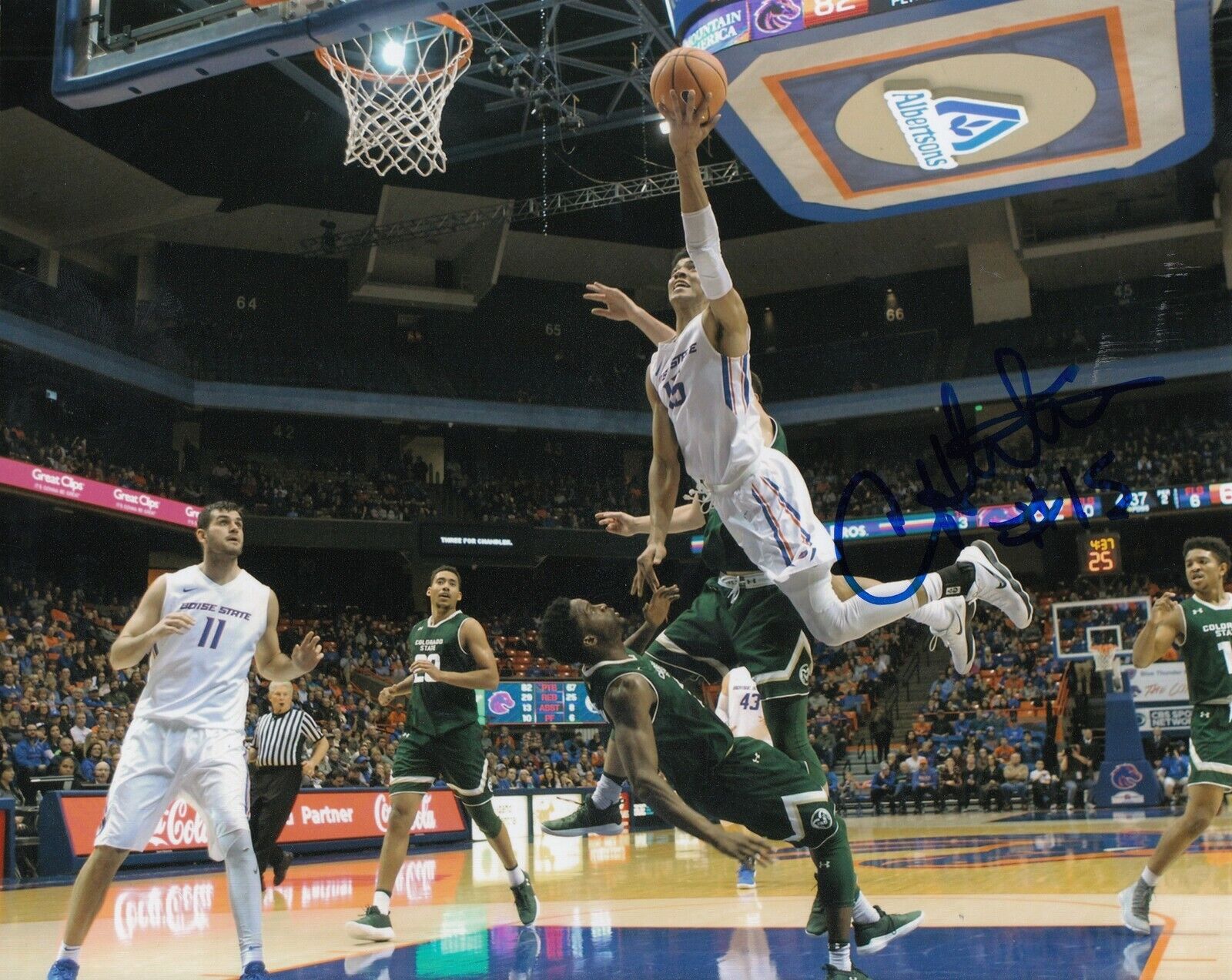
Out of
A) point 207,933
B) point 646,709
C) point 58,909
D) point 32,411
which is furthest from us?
A: point 32,411

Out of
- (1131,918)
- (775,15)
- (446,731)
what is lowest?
(1131,918)

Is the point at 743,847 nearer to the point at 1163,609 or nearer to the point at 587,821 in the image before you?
the point at 587,821

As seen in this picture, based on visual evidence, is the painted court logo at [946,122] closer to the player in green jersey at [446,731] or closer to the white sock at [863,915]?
the player in green jersey at [446,731]

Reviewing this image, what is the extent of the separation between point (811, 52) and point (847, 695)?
62.5 feet

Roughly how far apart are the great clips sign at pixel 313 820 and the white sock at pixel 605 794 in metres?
6.46

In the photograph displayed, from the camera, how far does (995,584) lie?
232 inches

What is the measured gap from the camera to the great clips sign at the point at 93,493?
78.4ft

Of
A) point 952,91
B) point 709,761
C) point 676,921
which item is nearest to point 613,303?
point 709,761

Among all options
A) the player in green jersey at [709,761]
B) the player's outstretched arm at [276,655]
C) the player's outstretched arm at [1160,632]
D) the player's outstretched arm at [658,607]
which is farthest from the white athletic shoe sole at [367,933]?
the player's outstretched arm at [1160,632]

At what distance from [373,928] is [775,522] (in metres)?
3.50

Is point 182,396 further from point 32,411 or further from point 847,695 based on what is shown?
point 847,695

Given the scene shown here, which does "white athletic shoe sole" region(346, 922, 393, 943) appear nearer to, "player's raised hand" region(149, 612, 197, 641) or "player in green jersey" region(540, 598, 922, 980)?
"player's raised hand" region(149, 612, 197, 641)

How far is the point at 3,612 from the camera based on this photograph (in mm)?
23453

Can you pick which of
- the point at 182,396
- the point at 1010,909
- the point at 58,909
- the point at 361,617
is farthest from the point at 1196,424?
the point at 58,909
